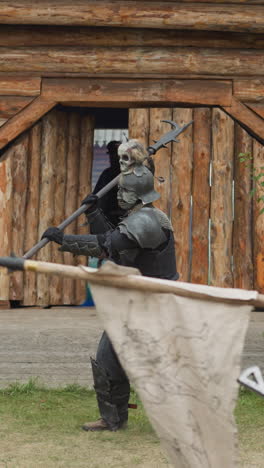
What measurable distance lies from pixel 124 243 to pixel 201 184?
9.21 feet

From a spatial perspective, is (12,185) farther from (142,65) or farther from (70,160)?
(142,65)

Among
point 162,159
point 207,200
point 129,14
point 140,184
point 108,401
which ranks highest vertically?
point 129,14

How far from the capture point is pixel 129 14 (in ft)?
24.1

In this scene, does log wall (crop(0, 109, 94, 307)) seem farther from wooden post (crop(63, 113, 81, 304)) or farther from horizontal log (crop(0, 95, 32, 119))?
horizontal log (crop(0, 95, 32, 119))

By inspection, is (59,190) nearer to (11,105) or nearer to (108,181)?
(108,181)

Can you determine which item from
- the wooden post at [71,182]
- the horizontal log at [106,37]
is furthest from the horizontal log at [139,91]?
the wooden post at [71,182]

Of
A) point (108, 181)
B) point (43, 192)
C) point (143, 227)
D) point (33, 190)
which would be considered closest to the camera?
point (143, 227)

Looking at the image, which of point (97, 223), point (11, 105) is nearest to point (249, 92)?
point (11, 105)

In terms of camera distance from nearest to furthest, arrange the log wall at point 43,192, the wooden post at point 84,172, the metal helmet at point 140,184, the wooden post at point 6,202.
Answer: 1. the metal helmet at point 140,184
2. the wooden post at point 6,202
3. the log wall at point 43,192
4. the wooden post at point 84,172

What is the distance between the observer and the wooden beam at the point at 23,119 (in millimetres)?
7438

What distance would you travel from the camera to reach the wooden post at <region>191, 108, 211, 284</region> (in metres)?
7.45

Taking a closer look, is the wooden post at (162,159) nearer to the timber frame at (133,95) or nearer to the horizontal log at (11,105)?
the timber frame at (133,95)

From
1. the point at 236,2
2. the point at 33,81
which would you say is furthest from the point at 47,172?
the point at 236,2

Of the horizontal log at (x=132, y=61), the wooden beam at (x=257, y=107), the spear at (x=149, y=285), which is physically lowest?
the spear at (x=149, y=285)
